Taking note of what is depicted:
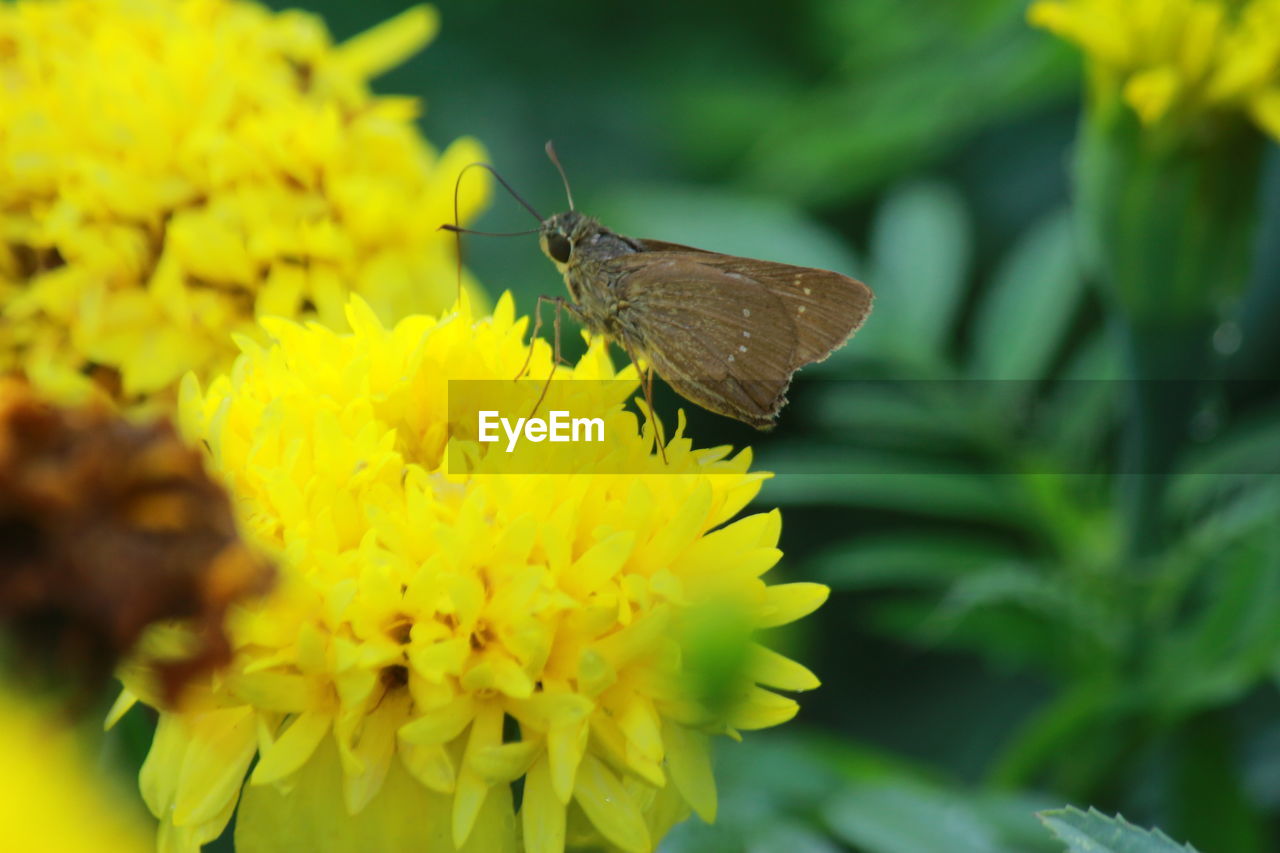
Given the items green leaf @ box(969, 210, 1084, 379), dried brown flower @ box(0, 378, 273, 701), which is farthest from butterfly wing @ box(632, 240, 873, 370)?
dried brown flower @ box(0, 378, 273, 701)

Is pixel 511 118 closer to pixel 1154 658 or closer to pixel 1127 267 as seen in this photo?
pixel 1127 267

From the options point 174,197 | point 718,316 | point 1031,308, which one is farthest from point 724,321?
point 1031,308

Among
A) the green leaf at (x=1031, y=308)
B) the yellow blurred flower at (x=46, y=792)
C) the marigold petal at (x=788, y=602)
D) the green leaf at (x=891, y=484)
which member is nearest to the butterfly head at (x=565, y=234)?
the green leaf at (x=891, y=484)

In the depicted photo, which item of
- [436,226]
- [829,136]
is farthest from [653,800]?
[829,136]

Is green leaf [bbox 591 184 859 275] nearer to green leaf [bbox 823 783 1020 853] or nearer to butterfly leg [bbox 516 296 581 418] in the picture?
butterfly leg [bbox 516 296 581 418]

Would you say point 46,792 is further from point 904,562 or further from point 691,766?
point 904,562

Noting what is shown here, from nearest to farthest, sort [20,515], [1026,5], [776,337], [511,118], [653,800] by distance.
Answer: [20,515] → [653,800] → [776,337] → [1026,5] → [511,118]
